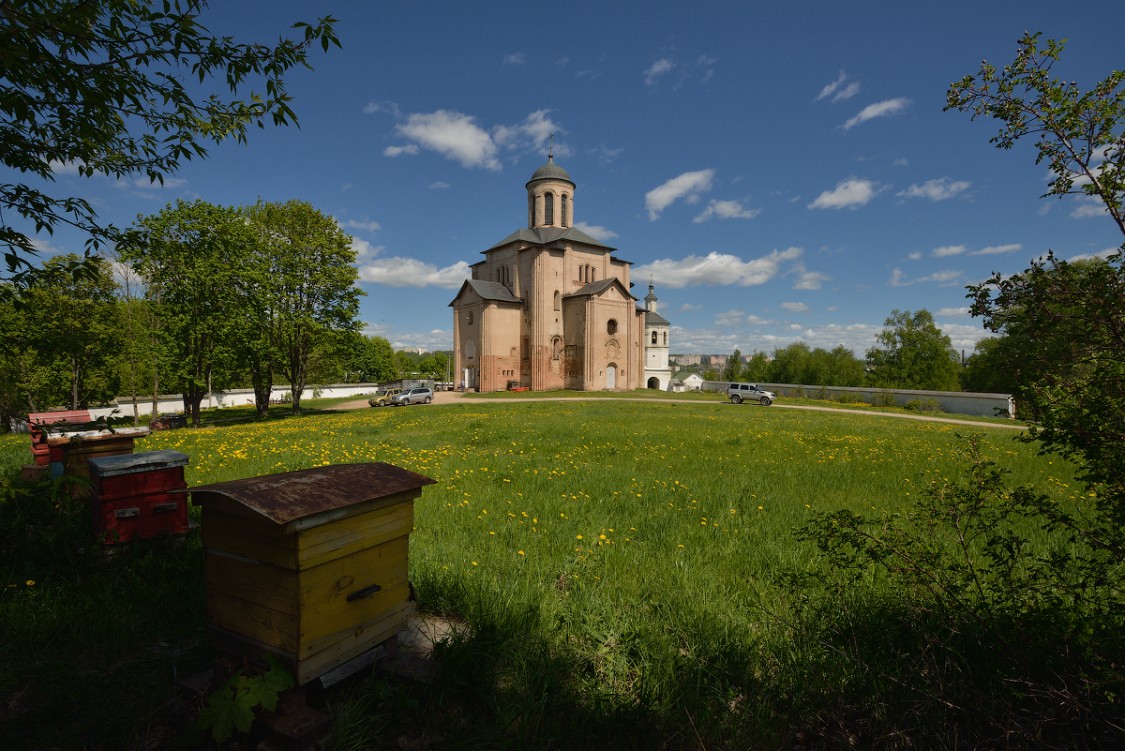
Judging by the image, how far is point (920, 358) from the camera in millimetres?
60812

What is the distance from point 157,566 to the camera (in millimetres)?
4414

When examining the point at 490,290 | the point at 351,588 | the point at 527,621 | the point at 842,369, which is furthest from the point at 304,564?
the point at 842,369

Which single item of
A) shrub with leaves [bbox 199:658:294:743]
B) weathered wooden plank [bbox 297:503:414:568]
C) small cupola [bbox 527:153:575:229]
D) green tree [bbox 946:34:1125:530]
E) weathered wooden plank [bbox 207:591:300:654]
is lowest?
shrub with leaves [bbox 199:658:294:743]

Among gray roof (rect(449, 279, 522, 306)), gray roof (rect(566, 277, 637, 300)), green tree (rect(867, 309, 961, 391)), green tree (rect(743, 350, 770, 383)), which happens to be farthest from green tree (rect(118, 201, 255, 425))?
green tree (rect(743, 350, 770, 383))

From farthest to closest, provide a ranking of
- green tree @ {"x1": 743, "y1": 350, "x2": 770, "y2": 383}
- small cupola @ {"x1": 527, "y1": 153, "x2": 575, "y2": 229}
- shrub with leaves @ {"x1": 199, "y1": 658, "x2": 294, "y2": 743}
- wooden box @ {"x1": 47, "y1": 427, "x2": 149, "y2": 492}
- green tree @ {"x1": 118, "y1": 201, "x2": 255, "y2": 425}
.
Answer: green tree @ {"x1": 743, "y1": 350, "x2": 770, "y2": 383} → small cupola @ {"x1": 527, "y1": 153, "x2": 575, "y2": 229} → green tree @ {"x1": 118, "y1": 201, "x2": 255, "y2": 425} → wooden box @ {"x1": 47, "y1": 427, "x2": 149, "y2": 492} → shrub with leaves @ {"x1": 199, "y1": 658, "x2": 294, "y2": 743}

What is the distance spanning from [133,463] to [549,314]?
47.4 m

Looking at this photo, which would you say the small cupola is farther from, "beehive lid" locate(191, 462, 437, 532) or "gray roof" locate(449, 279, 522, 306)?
"beehive lid" locate(191, 462, 437, 532)

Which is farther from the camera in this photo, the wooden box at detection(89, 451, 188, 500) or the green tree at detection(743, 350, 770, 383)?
the green tree at detection(743, 350, 770, 383)

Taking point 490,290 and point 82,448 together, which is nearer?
point 82,448

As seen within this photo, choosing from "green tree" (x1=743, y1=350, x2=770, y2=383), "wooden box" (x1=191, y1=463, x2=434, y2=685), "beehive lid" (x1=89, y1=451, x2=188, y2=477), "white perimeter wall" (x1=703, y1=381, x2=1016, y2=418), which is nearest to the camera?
"wooden box" (x1=191, y1=463, x2=434, y2=685)

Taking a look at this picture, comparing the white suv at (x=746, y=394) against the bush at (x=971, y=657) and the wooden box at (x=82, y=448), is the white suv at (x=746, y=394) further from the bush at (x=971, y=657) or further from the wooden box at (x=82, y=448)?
the wooden box at (x=82, y=448)

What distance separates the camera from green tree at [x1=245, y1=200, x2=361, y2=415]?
27.0 m

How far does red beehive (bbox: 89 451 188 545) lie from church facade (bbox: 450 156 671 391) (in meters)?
46.0

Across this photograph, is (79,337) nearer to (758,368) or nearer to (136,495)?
(136,495)
